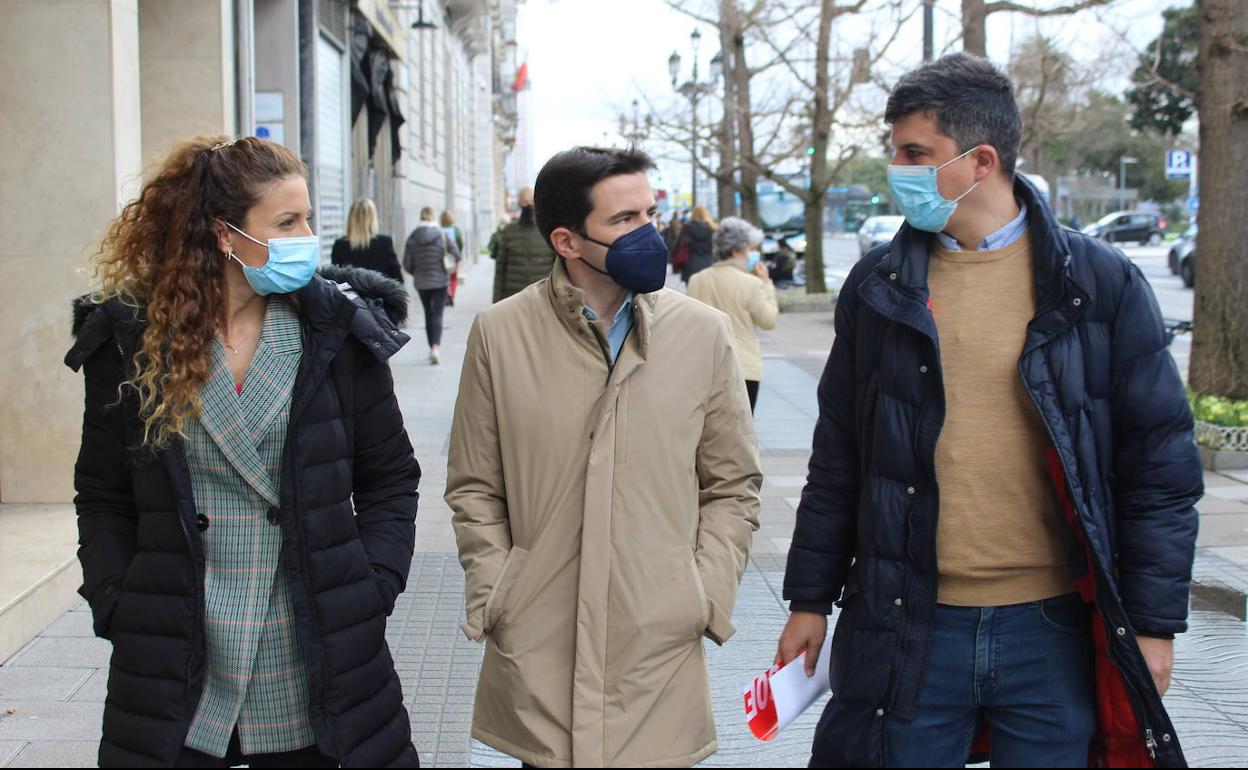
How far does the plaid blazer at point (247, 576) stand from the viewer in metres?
2.80

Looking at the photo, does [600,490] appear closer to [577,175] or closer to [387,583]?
[387,583]

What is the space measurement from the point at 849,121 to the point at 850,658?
24603mm

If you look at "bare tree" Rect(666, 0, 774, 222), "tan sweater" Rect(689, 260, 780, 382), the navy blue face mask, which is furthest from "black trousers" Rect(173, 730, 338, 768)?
"bare tree" Rect(666, 0, 774, 222)

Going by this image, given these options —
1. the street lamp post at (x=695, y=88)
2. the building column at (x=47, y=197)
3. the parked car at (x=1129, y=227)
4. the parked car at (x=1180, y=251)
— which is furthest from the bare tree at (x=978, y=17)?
the parked car at (x=1129, y=227)

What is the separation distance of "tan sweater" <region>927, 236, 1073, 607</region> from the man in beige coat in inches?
17.4

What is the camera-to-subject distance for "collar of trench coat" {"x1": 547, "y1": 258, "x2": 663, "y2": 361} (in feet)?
9.64

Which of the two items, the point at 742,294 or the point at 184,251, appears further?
the point at 742,294

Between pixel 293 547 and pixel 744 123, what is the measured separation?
2705 centimetres

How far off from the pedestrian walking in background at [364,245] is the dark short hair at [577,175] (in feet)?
30.6

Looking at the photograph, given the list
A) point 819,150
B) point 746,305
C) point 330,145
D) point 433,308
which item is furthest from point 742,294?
point 819,150

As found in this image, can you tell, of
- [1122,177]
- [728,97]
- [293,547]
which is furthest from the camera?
[1122,177]

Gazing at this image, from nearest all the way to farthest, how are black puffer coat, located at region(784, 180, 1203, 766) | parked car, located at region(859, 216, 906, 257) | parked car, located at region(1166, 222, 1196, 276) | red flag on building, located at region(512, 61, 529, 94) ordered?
black puffer coat, located at region(784, 180, 1203, 766)
parked car, located at region(1166, 222, 1196, 276)
parked car, located at region(859, 216, 906, 257)
red flag on building, located at region(512, 61, 529, 94)

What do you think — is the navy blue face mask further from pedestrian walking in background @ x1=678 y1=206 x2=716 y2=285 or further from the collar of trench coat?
pedestrian walking in background @ x1=678 y1=206 x2=716 y2=285

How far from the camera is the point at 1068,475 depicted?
271cm
